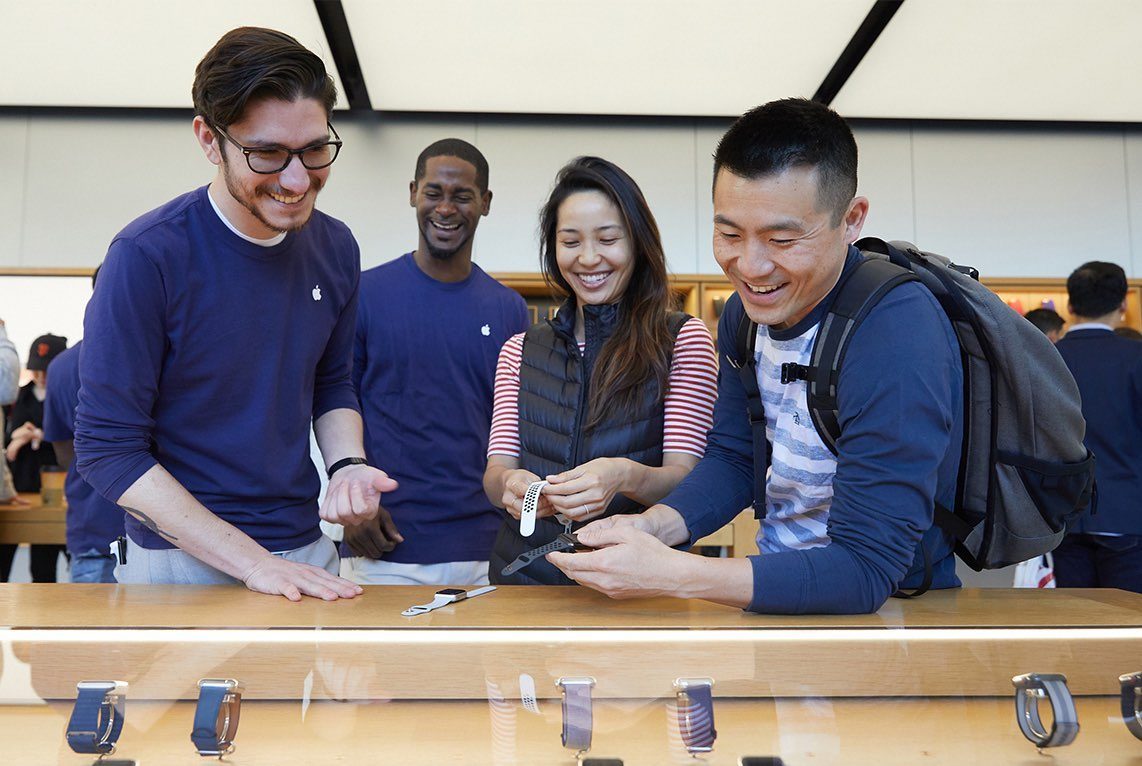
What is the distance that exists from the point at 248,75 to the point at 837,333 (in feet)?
2.96

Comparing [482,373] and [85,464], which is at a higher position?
[482,373]

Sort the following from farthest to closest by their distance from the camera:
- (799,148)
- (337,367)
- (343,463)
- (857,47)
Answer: (857,47) < (337,367) < (343,463) < (799,148)

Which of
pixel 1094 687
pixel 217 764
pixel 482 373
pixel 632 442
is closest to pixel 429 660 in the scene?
pixel 217 764

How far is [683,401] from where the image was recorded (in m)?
1.65

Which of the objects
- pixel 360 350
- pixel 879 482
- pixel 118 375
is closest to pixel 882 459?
pixel 879 482

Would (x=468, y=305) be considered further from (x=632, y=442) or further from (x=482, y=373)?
(x=632, y=442)

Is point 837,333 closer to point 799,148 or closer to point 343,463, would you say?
A: point 799,148

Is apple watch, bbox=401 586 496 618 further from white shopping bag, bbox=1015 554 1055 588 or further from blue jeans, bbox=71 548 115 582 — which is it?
white shopping bag, bbox=1015 554 1055 588

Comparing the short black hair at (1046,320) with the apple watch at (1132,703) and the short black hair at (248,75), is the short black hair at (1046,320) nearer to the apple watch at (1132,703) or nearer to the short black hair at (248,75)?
the apple watch at (1132,703)

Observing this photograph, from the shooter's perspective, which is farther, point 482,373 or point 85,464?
point 482,373

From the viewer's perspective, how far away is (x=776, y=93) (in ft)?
16.3

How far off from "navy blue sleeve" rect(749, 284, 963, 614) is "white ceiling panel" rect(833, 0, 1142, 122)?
139 inches

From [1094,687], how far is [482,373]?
1.69 metres

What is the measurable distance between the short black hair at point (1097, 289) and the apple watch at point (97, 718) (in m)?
3.34
